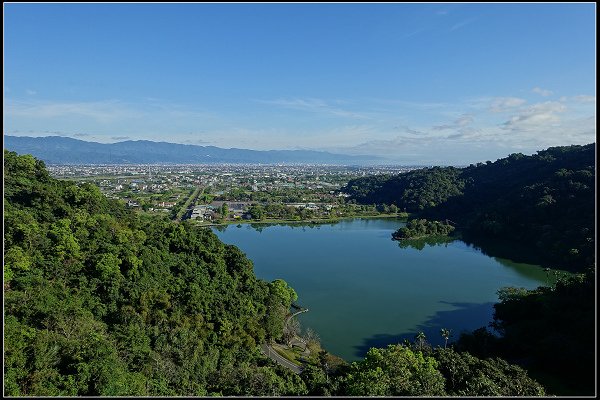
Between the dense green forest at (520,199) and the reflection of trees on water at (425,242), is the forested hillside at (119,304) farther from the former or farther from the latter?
the dense green forest at (520,199)

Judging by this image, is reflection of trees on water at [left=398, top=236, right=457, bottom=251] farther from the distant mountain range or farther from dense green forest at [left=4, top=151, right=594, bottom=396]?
the distant mountain range

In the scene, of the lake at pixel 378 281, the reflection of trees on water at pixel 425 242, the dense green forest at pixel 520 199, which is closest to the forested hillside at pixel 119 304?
the lake at pixel 378 281

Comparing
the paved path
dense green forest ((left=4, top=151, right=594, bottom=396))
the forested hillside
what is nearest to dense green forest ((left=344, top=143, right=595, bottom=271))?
dense green forest ((left=4, top=151, right=594, bottom=396))

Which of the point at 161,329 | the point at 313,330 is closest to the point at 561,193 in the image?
the point at 313,330

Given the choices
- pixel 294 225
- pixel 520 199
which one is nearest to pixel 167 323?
pixel 294 225

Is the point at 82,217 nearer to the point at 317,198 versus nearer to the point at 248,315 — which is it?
the point at 248,315

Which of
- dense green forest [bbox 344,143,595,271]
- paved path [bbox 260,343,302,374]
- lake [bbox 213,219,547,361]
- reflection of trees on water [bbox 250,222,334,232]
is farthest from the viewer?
reflection of trees on water [bbox 250,222,334,232]

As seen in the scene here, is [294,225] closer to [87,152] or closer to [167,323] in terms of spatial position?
[167,323]
